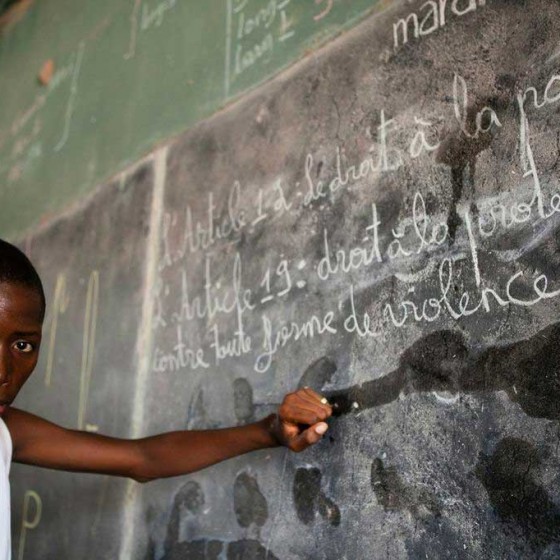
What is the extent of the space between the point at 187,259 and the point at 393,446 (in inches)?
42.6

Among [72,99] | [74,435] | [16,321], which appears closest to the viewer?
[16,321]

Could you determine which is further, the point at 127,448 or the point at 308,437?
the point at 127,448

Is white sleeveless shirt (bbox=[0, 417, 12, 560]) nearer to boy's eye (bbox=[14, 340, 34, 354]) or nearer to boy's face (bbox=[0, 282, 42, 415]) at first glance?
boy's face (bbox=[0, 282, 42, 415])

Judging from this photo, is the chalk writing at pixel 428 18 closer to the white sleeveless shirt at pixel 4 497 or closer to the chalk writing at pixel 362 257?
the chalk writing at pixel 362 257

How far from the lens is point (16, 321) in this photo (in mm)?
1867

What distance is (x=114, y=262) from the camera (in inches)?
119

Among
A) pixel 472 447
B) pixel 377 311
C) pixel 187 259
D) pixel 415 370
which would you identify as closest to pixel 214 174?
pixel 187 259

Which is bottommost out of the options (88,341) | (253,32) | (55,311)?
(88,341)

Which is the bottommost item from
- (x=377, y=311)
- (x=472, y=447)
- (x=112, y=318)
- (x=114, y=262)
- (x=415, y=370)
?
(x=472, y=447)

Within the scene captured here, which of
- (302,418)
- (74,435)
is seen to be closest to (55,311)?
(74,435)

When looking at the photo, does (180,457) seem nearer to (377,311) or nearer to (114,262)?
(377,311)

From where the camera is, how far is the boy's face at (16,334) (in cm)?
185

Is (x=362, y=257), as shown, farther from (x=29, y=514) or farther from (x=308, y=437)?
(x=29, y=514)

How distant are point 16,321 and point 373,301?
832 millimetres
